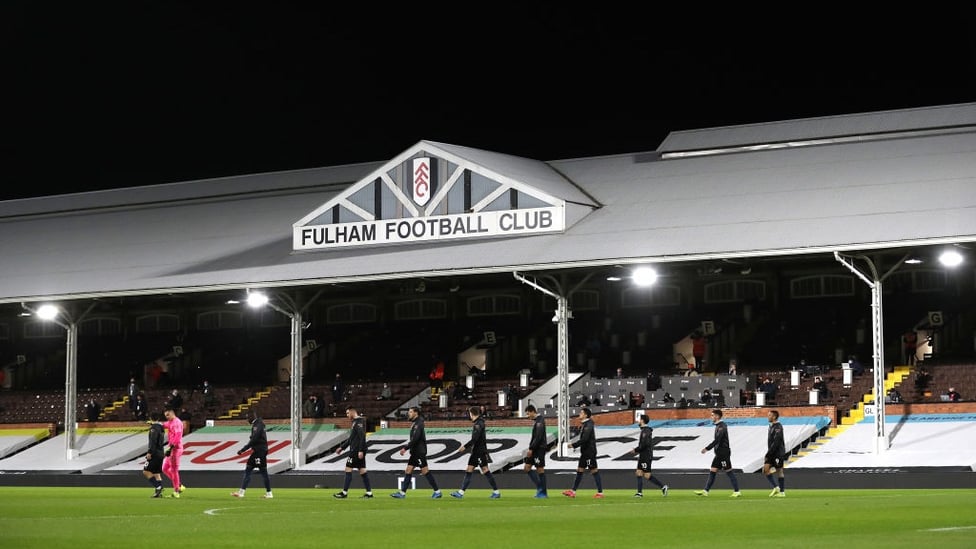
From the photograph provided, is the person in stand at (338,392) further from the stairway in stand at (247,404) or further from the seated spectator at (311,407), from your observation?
the stairway in stand at (247,404)

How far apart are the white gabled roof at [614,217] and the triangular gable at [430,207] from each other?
28 centimetres

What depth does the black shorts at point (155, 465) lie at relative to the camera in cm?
3331

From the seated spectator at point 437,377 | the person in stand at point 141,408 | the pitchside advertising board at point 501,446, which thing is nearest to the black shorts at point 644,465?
the pitchside advertising board at point 501,446

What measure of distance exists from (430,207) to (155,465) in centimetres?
1798

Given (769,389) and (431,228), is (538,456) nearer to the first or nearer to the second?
(769,389)

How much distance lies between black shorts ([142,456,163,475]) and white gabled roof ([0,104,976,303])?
13630mm

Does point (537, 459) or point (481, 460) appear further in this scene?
point (481, 460)

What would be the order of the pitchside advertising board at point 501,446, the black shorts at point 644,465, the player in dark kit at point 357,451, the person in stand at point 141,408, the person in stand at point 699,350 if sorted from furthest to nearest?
the person in stand at point 141,408, the person in stand at point 699,350, the pitchside advertising board at point 501,446, the player in dark kit at point 357,451, the black shorts at point 644,465

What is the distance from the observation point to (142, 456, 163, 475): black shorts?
33312 millimetres

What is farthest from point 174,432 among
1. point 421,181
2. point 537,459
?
point 421,181

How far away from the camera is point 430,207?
49.5 meters

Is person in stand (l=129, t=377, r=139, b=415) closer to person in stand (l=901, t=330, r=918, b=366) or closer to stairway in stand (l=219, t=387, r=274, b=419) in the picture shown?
stairway in stand (l=219, t=387, r=274, b=419)

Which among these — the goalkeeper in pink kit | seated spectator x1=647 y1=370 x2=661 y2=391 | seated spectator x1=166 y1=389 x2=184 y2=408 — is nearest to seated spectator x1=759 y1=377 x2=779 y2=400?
seated spectator x1=647 y1=370 x2=661 y2=391

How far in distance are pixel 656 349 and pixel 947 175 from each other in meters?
13.5
